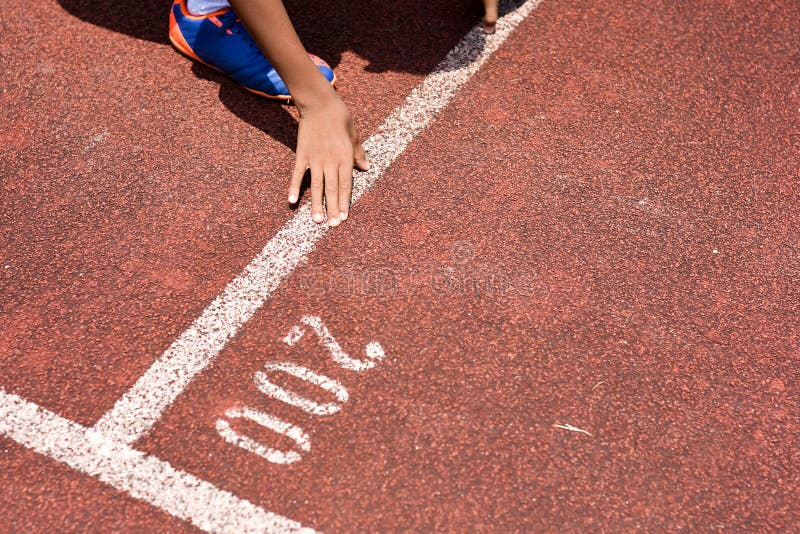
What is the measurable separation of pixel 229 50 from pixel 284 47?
0.61 m

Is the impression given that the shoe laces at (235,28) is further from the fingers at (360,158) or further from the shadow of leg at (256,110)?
the fingers at (360,158)

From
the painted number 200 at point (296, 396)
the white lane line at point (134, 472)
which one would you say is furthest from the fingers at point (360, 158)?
the white lane line at point (134, 472)

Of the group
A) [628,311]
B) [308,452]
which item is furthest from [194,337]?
[628,311]

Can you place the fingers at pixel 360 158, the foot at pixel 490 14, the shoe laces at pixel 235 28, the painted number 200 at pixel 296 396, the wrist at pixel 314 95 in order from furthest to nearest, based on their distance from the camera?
1. the foot at pixel 490 14
2. the shoe laces at pixel 235 28
3. the fingers at pixel 360 158
4. the wrist at pixel 314 95
5. the painted number 200 at pixel 296 396

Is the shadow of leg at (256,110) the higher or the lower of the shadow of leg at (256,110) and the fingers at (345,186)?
the higher

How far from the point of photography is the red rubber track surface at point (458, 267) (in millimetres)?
1915

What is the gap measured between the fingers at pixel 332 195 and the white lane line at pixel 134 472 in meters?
1.01

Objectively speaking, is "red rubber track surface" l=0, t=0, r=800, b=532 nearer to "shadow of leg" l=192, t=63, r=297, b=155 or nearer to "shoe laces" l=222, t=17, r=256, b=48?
"shadow of leg" l=192, t=63, r=297, b=155

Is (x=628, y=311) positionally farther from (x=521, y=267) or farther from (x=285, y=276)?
(x=285, y=276)

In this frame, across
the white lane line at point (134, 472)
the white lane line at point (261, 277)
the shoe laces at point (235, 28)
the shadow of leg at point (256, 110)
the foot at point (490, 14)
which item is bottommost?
the white lane line at point (134, 472)

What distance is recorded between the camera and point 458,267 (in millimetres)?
2346

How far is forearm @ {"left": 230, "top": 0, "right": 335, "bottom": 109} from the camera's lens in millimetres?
2271

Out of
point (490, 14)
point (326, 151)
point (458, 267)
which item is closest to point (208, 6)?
point (326, 151)

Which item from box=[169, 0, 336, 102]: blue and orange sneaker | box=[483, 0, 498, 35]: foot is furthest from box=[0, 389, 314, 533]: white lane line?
box=[483, 0, 498, 35]: foot
